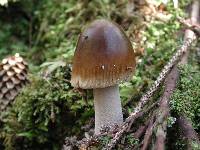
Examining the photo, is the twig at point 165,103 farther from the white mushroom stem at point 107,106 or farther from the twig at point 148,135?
the white mushroom stem at point 107,106

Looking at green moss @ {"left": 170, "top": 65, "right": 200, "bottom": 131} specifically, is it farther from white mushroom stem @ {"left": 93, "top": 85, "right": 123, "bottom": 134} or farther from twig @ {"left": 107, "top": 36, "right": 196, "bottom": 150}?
white mushroom stem @ {"left": 93, "top": 85, "right": 123, "bottom": 134}

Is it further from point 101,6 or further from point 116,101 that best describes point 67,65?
point 101,6

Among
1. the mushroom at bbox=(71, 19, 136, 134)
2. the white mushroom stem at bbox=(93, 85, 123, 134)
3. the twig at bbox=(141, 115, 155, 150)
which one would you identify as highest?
the mushroom at bbox=(71, 19, 136, 134)

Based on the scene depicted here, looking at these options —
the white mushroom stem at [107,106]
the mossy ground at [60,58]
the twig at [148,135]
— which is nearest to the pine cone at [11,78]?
the mossy ground at [60,58]

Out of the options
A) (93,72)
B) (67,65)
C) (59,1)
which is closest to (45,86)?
(67,65)

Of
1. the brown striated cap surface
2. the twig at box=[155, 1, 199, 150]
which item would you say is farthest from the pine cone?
the twig at box=[155, 1, 199, 150]
